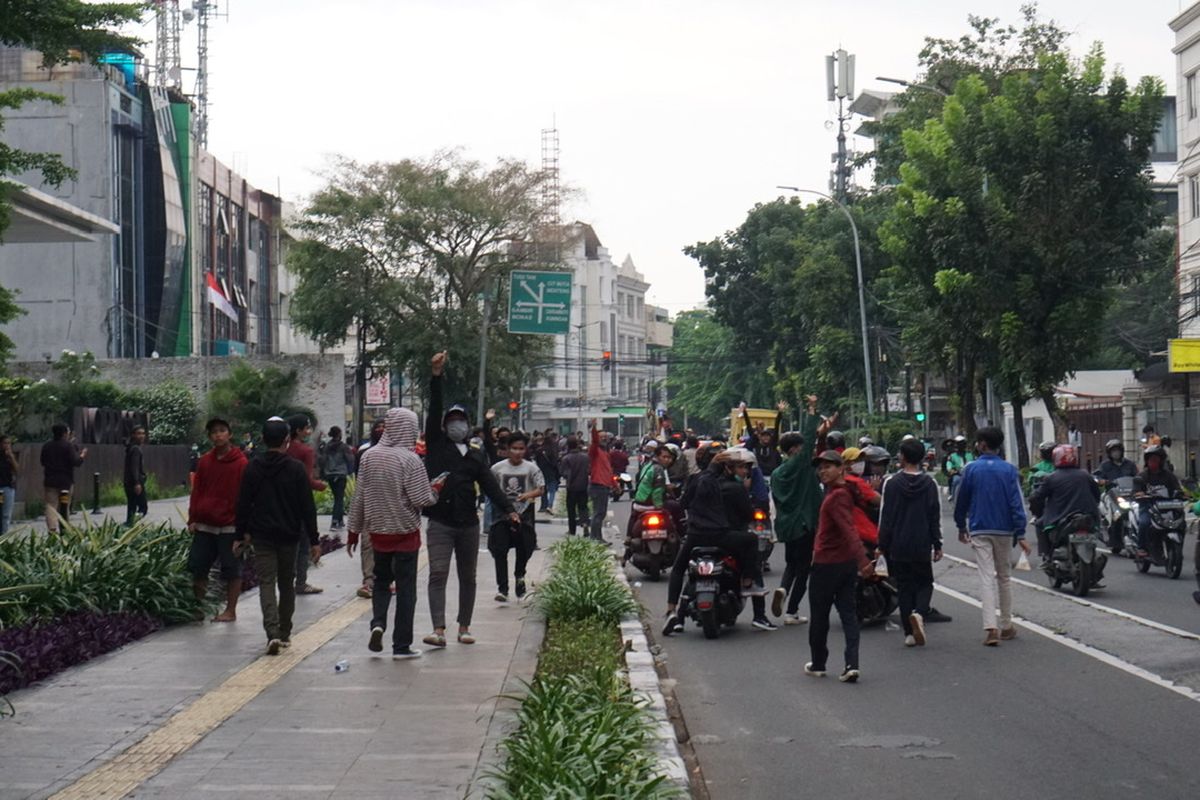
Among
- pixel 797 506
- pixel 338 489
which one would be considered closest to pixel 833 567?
pixel 797 506

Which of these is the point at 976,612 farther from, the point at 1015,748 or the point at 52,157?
the point at 52,157

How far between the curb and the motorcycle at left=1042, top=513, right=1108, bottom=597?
491cm

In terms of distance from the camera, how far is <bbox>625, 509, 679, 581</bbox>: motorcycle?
18.7 meters

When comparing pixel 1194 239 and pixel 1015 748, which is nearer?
pixel 1015 748

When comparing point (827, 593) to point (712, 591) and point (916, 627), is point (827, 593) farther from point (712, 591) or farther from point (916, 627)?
point (712, 591)

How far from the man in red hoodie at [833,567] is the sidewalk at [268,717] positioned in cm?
202

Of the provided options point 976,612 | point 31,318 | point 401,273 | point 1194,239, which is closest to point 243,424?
point 401,273

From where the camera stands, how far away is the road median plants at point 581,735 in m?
6.50

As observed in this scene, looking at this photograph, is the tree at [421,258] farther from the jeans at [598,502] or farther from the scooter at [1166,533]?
the scooter at [1166,533]

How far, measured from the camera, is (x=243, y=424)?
45.0 m

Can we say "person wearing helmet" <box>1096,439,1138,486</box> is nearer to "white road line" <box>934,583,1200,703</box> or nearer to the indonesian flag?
"white road line" <box>934,583,1200,703</box>

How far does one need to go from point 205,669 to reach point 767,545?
8.94 m

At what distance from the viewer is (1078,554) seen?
16.3 meters

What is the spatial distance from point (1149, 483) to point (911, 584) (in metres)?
7.48
